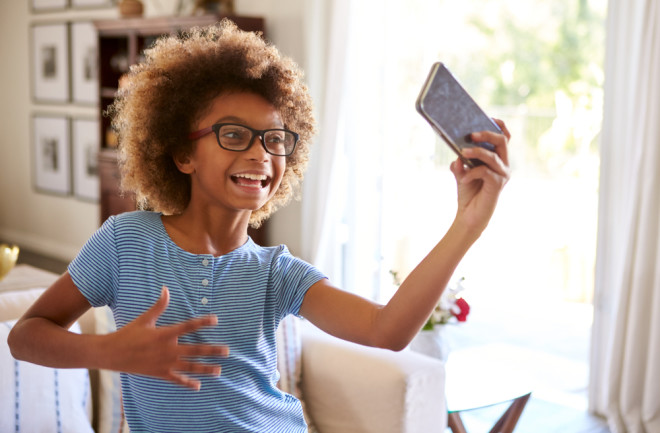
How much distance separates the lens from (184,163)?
1339mm

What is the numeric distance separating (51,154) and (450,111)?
6114 millimetres

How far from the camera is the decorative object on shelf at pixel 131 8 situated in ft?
16.3

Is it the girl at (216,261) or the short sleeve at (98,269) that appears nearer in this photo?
the girl at (216,261)

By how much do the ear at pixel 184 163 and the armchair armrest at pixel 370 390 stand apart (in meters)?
0.93

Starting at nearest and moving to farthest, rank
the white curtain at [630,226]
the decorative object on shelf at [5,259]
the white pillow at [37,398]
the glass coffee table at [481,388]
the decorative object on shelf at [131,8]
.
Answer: the white pillow at [37,398] < the decorative object on shelf at [5,259] < the glass coffee table at [481,388] < the white curtain at [630,226] < the decorative object on shelf at [131,8]

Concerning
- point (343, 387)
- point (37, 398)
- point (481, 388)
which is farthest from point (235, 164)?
point (481, 388)

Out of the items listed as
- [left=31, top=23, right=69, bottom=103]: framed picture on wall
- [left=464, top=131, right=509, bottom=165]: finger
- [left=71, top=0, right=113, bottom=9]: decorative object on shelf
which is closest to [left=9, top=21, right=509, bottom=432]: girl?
[left=464, top=131, right=509, bottom=165]: finger

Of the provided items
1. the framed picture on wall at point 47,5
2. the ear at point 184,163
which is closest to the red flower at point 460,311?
the ear at point 184,163

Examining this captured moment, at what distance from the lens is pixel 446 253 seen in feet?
3.47

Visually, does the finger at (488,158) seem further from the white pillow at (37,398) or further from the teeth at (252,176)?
the white pillow at (37,398)

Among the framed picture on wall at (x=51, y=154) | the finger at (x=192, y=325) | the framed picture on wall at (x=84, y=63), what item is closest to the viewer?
the finger at (x=192, y=325)

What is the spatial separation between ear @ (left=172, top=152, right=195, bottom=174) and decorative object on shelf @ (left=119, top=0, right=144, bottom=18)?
12.9 feet

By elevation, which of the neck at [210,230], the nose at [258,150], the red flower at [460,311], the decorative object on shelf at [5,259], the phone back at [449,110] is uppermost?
the phone back at [449,110]

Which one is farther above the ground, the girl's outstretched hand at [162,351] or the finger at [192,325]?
the finger at [192,325]
